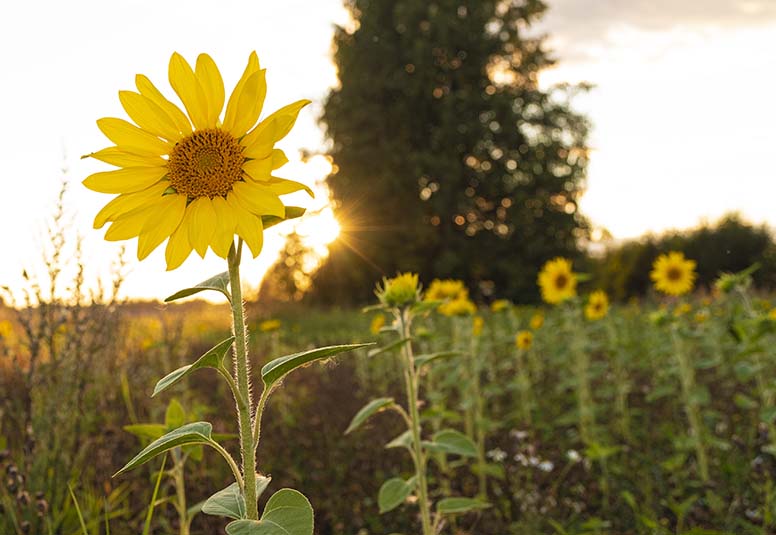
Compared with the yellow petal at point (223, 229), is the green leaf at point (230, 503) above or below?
below

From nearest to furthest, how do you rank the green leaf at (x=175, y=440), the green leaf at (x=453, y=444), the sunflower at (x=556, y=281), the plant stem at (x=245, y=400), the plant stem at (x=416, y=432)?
1. the green leaf at (x=175, y=440)
2. the plant stem at (x=245, y=400)
3. the plant stem at (x=416, y=432)
4. the green leaf at (x=453, y=444)
5. the sunflower at (x=556, y=281)

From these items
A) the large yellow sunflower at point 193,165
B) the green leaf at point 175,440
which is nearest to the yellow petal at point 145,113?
the large yellow sunflower at point 193,165

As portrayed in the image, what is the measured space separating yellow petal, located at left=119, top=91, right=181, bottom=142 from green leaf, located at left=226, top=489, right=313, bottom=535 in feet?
2.11

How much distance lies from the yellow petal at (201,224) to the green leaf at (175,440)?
28 cm

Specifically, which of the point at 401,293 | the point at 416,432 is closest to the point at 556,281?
the point at 401,293

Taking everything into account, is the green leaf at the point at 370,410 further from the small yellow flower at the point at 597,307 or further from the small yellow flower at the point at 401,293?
the small yellow flower at the point at 597,307

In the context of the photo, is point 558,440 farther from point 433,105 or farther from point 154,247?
point 433,105

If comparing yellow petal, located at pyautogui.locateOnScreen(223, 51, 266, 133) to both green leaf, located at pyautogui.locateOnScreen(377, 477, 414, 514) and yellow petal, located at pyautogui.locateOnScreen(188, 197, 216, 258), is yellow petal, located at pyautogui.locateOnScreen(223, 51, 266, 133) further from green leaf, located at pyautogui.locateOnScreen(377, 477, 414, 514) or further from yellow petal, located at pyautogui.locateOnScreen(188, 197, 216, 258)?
green leaf, located at pyautogui.locateOnScreen(377, 477, 414, 514)

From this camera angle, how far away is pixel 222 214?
116 centimetres

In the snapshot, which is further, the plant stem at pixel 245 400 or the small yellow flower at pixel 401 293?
the small yellow flower at pixel 401 293

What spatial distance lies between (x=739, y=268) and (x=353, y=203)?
10.6 metres

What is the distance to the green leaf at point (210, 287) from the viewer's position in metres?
1.17

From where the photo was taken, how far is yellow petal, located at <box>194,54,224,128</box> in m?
1.18

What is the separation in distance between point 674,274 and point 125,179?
16.3ft
